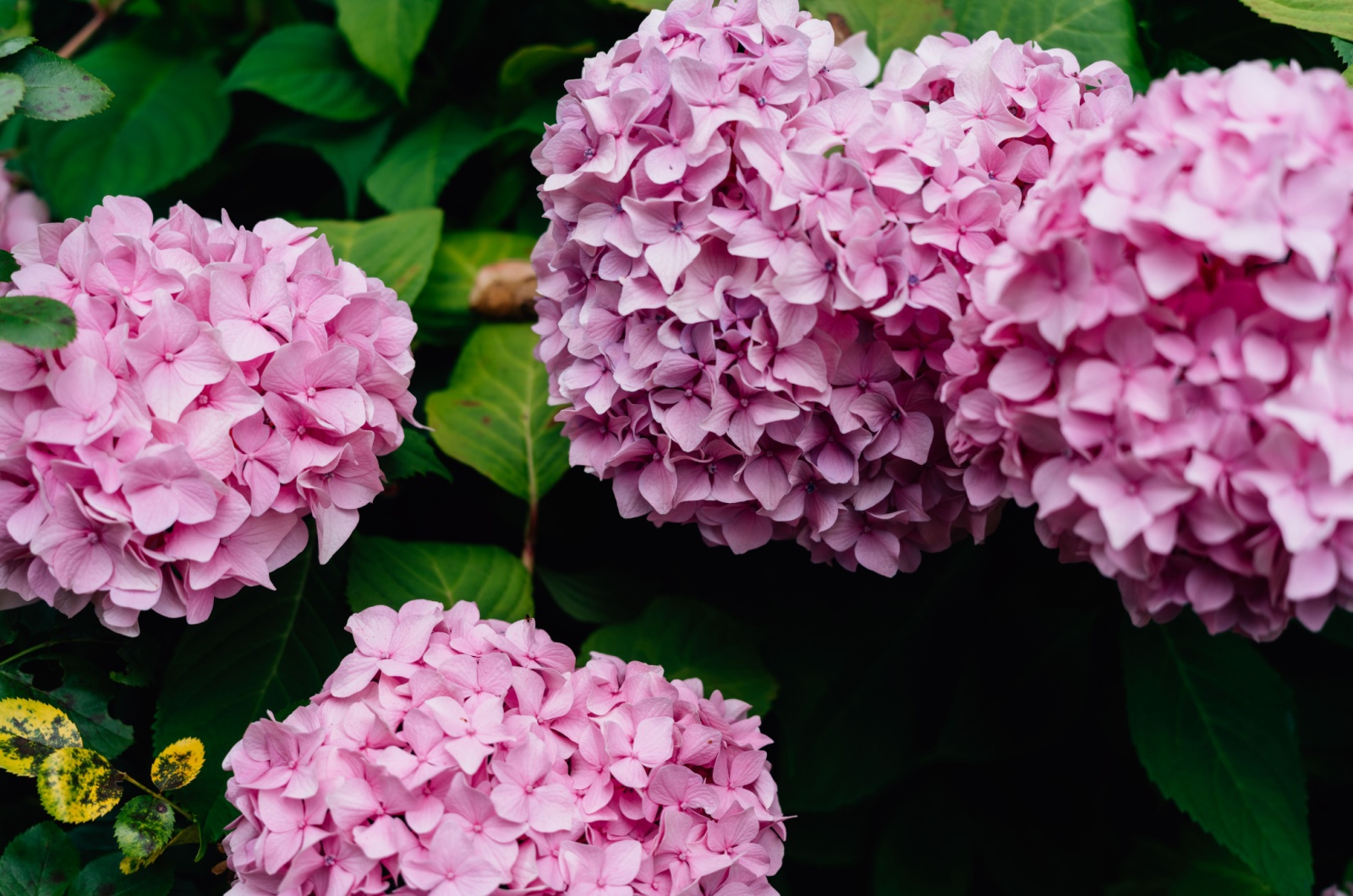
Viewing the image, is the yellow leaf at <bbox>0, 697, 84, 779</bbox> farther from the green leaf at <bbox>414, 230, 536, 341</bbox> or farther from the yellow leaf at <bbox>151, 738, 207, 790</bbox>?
the green leaf at <bbox>414, 230, 536, 341</bbox>

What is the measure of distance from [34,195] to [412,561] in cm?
84

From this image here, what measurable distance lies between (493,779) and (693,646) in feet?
0.94

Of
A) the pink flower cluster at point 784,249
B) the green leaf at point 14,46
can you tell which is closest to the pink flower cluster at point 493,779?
the pink flower cluster at point 784,249

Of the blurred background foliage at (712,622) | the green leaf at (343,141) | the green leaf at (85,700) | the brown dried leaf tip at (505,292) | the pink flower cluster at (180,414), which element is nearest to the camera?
the pink flower cluster at (180,414)

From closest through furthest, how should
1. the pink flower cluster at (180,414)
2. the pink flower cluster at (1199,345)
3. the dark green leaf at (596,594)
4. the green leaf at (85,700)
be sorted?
1. the pink flower cluster at (1199,345)
2. the pink flower cluster at (180,414)
3. the green leaf at (85,700)
4. the dark green leaf at (596,594)

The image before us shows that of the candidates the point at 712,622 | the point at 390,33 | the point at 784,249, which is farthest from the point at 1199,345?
the point at 390,33

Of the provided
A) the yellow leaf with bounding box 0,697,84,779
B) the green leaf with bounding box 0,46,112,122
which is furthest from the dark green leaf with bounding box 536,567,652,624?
the green leaf with bounding box 0,46,112,122

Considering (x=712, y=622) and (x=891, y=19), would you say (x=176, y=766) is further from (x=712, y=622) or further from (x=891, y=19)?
(x=891, y=19)

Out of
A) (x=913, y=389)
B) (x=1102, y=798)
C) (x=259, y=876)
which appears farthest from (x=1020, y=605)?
(x=259, y=876)

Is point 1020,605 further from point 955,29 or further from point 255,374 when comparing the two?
point 255,374

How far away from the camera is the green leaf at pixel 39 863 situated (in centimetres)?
68

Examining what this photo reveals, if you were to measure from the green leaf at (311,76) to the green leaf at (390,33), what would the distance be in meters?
→ 0.08

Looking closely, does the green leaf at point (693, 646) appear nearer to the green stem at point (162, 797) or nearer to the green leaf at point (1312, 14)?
the green stem at point (162, 797)

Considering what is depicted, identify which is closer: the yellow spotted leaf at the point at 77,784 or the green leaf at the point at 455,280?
the yellow spotted leaf at the point at 77,784
